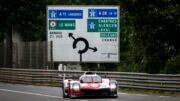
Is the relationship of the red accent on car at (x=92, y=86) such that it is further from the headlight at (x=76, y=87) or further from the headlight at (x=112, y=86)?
the headlight at (x=112, y=86)

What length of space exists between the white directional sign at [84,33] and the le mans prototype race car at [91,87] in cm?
1747

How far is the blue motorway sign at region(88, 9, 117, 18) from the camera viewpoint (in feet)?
134

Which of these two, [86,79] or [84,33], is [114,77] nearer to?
[86,79]

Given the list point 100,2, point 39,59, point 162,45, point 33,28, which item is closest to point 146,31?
point 162,45

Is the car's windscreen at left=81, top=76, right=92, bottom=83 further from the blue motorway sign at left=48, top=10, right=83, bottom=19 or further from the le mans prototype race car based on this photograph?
the blue motorway sign at left=48, top=10, right=83, bottom=19

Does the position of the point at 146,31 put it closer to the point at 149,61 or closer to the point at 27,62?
the point at 149,61

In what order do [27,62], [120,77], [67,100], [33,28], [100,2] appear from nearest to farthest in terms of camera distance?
1. [67,100]
2. [120,77]
3. [27,62]
4. [33,28]
5. [100,2]

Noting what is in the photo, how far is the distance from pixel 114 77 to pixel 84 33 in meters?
10.1

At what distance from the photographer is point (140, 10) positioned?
31.2 m

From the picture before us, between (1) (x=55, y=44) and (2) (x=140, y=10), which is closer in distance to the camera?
(2) (x=140, y=10)

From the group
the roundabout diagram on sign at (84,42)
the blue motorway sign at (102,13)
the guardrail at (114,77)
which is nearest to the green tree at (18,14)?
the guardrail at (114,77)

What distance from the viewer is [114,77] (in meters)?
31.1

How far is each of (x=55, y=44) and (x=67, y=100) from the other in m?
18.8

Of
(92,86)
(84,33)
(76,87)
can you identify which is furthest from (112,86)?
(84,33)
